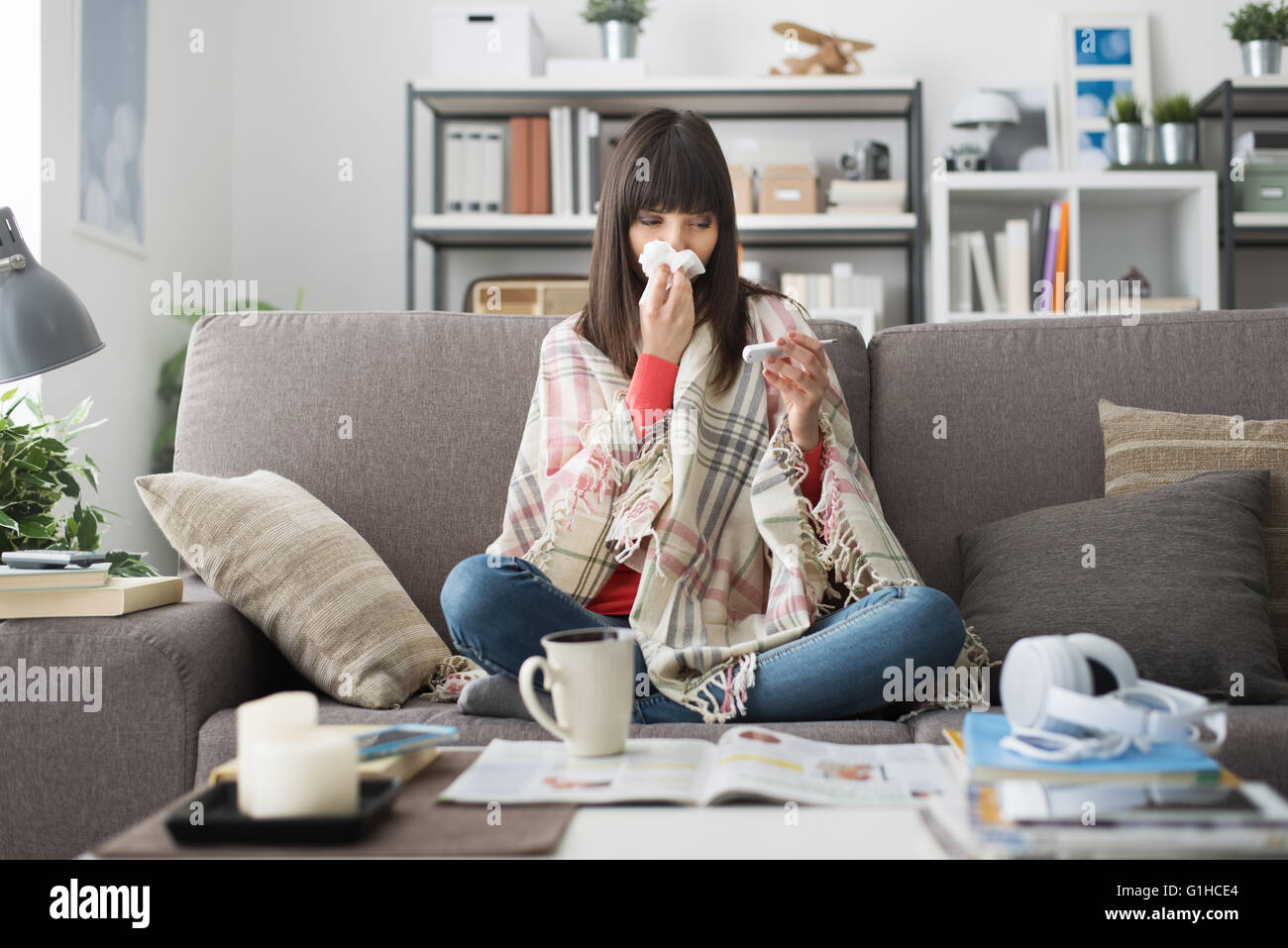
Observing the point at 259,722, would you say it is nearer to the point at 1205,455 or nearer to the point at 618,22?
the point at 1205,455

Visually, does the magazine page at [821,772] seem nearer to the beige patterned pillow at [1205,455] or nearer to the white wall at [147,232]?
the beige patterned pillow at [1205,455]

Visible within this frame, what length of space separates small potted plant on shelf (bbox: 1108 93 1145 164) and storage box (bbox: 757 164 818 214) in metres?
0.90

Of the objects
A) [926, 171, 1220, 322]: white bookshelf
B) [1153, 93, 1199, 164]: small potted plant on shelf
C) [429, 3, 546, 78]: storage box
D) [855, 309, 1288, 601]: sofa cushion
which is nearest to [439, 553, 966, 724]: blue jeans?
[855, 309, 1288, 601]: sofa cushion

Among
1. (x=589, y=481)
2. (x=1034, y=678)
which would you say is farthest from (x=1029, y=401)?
(x=1034, y=678)

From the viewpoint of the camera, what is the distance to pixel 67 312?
4.42ft

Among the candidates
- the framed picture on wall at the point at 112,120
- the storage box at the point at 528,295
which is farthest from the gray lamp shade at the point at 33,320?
the storage box at the point at 528,295

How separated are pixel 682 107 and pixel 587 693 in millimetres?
2836

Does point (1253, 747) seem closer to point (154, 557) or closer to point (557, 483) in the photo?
point (557, 483)

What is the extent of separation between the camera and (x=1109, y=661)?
0.78 meters

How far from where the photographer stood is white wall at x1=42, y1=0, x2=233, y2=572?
8.45 feet

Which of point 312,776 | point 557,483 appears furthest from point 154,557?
point 312,776

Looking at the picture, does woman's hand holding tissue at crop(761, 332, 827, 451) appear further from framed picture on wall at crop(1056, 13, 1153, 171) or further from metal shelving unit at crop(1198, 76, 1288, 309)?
framed picture on wall at crop(1056, 13, 1153, 171)

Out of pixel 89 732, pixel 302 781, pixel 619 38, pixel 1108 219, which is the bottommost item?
pixel 89 732
